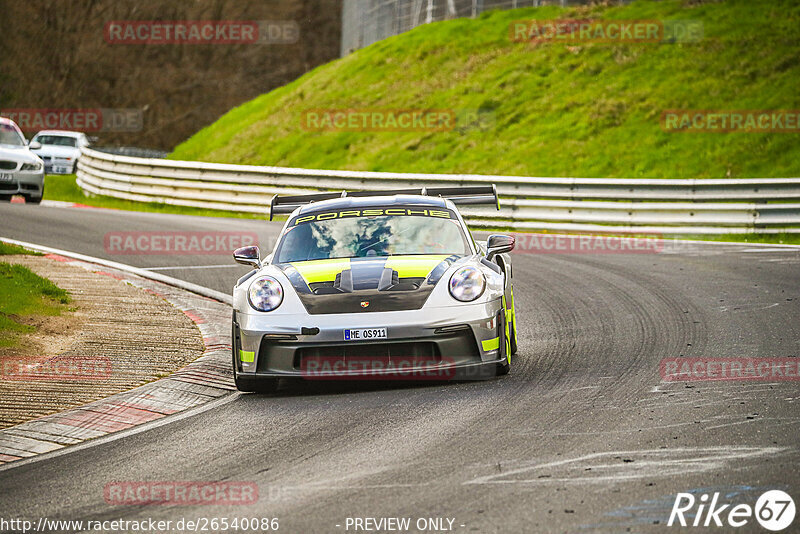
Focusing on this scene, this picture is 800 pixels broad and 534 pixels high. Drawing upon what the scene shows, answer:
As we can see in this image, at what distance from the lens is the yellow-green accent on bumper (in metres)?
7.60

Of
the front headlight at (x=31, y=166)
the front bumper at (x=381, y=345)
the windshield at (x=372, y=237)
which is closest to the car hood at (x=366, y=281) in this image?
the front bumper at (x=381, y=345)

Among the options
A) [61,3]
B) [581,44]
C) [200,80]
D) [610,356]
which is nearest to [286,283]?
[610,356]

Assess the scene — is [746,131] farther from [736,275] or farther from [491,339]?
[491,339]

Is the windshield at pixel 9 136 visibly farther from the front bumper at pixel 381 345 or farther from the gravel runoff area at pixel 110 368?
the front bumper at pixel 381 345

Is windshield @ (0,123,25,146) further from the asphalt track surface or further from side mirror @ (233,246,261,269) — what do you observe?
the asphalt track surface

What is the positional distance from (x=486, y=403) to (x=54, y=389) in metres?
3.12

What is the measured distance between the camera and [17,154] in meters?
21.1

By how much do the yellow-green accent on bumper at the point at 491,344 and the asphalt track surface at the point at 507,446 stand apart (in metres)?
0.26

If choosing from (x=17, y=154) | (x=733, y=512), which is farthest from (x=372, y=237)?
(x=17, y=154)

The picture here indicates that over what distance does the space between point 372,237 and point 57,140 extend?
1144 inches

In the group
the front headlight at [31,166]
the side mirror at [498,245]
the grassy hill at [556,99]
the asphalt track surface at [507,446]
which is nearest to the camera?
the asphalt track surface at [507,446]

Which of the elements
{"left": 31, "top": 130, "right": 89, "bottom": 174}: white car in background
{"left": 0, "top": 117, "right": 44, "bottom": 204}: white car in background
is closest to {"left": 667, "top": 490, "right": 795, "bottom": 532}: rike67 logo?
{"left": 0, "top": 117, "right": 44, "bottom": 204}: white car in background

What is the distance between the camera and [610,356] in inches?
336

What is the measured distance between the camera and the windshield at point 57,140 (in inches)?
1383
